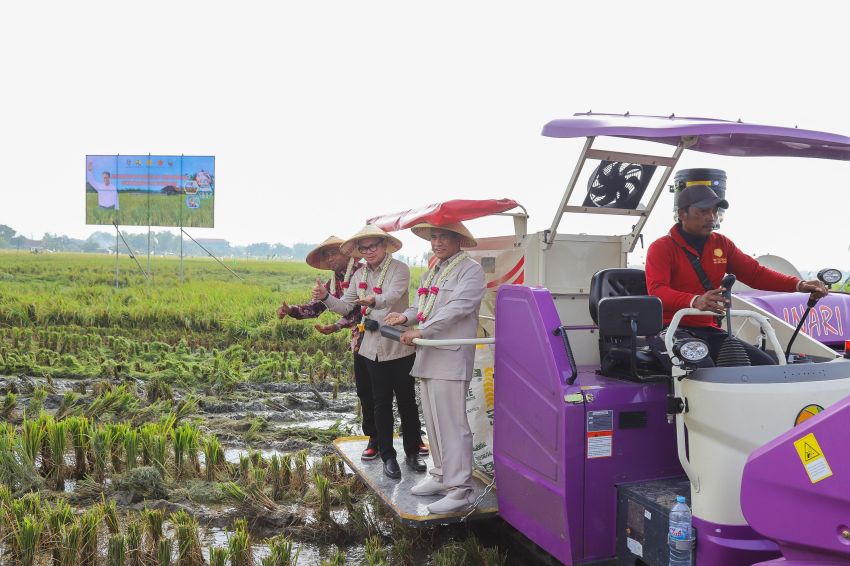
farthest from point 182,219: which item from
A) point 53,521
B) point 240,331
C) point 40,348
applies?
point 53,521

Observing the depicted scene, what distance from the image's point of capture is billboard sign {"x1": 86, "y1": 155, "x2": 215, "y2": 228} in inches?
899

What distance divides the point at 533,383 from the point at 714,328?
0.97 meters

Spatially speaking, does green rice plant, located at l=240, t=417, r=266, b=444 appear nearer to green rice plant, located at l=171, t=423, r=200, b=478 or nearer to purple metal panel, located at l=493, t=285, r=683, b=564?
green rice plant, located at l=171, t=423, r=200, b=478

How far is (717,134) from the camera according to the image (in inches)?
131

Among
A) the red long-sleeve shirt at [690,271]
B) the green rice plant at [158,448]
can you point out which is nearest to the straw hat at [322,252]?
the green rice plant at [158,448]

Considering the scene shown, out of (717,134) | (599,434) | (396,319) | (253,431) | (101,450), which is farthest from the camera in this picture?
(253,431)

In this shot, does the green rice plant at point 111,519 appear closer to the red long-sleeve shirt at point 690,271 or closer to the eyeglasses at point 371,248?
the eyeglasses at point 371,248

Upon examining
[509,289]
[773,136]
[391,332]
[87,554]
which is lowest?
[87,554]

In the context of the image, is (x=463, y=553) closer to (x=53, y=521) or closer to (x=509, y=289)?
(x=509, y=289)

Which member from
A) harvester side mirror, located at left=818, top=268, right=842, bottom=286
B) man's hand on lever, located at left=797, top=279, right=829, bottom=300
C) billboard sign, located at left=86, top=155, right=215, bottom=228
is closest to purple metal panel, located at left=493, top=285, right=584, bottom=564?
man's hand on lever, located at left=797, top=279, right=829, bottom=300

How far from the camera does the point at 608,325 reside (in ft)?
9.72

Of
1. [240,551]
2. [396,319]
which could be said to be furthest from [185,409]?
[396,319]

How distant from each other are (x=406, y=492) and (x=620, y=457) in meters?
1.63

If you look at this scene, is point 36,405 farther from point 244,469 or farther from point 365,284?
point 365,284
